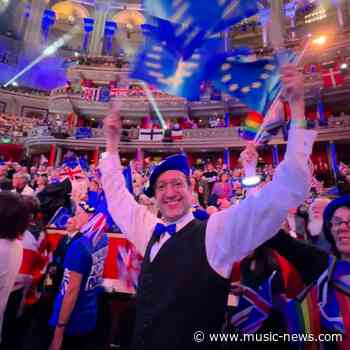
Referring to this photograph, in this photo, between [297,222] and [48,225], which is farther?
[48,225]

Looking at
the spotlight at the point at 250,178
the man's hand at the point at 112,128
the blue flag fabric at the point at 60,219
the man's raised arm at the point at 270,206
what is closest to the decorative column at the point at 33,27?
the blue flag fabric at the point at 60,219

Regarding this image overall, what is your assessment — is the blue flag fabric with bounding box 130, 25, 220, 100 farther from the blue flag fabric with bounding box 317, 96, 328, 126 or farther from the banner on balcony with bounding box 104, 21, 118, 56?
the banner on balcony with bounding box 104, 21, 118, 56

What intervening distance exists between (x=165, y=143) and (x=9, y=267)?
18.2 m

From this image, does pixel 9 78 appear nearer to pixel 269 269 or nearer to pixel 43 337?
pixel 43 337

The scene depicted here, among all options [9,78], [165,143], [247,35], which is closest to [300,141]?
[165,143]

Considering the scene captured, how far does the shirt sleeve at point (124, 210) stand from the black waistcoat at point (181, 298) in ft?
1.33

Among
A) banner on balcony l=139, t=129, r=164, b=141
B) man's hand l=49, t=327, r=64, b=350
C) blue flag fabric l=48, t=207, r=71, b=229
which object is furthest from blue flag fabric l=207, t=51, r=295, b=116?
banner on balcony l=139, t=129, r=164, b=141

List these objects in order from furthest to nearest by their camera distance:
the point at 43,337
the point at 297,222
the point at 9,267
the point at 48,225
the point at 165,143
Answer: the point at 165,143
the point at 48,225
the point at 297,222
the point at 43,337
the point at 9,267

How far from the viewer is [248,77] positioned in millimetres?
2727

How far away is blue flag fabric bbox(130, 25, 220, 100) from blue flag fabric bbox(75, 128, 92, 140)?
18.9 meters

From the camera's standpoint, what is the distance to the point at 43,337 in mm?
3096

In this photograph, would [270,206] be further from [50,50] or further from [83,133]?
[50,50]

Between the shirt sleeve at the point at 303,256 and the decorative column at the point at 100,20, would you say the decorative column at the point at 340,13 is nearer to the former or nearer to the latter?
the decorative column at the point at 100,20

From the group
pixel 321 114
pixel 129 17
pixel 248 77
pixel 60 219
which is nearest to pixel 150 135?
pixel 321 114
